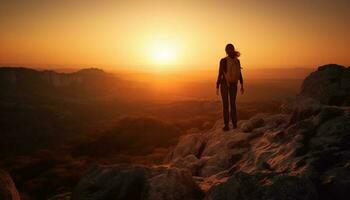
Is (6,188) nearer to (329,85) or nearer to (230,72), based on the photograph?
(230,72)

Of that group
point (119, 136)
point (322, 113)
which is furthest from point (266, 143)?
point (119, 136)

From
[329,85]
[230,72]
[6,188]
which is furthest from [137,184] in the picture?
[329,85]

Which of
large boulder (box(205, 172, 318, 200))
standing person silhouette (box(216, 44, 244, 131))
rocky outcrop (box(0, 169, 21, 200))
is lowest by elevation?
rocky outcrop (box(0, 169, 21, 200))

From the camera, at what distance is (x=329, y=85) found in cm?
1964

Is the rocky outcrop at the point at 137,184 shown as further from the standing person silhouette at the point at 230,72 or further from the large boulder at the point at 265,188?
the standing person silhouette at the point at 230,72

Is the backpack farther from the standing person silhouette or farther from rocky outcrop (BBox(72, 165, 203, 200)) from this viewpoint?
rocky outcrop (BBox(72, 165, 203, 200))

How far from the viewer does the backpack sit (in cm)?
1631

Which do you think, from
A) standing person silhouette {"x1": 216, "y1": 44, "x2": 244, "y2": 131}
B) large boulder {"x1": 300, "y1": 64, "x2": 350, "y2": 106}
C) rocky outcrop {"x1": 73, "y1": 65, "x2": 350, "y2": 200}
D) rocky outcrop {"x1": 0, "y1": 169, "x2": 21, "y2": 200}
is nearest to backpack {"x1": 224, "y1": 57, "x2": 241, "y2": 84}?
standing person silhouette {"x1": 216, "y1": 44, "x2": 244, "y2": 131}

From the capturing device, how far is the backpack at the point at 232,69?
1631cm

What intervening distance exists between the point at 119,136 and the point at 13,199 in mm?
38724

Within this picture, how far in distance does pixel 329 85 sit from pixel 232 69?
22.0 ft

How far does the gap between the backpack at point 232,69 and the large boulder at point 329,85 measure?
5538mm

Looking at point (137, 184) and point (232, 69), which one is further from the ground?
point (232, 69)

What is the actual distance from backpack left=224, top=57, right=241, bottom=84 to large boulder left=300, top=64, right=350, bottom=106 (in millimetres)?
5538
